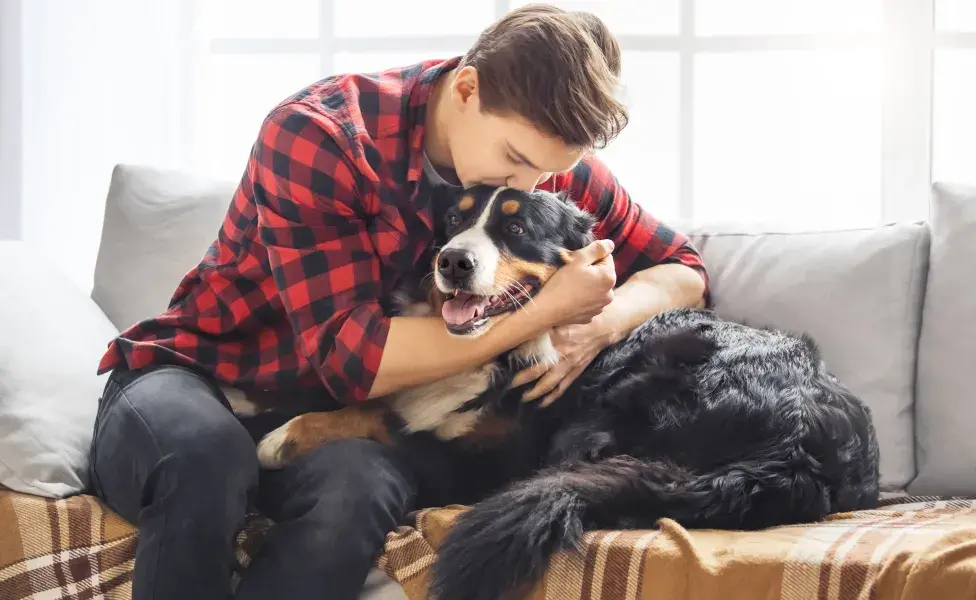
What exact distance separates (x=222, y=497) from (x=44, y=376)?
0.59 m

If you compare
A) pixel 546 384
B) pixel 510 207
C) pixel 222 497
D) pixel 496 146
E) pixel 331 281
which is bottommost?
pixel 222 497

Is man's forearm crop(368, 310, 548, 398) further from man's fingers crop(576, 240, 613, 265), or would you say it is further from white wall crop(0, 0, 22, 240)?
white wall crop(0, 0, 22, 240)

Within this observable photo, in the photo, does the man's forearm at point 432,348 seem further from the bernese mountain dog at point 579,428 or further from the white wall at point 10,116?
the white wall at point 10,116

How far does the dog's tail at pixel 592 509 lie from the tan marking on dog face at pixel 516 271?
34cm

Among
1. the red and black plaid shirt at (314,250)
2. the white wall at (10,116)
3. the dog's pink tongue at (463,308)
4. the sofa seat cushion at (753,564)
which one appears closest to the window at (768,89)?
the white wall at (10,116)

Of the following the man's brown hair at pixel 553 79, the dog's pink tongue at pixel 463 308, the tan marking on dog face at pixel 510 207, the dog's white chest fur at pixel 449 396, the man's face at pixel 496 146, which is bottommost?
the dog's white chest fur at pixel 449 396

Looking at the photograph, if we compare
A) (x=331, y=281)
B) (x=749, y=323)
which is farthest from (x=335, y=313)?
(x=749, y=323)

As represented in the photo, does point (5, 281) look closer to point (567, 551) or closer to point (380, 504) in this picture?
point (380, 504)

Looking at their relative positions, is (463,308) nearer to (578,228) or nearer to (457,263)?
(457,263)

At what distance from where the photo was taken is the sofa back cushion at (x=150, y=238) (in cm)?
237

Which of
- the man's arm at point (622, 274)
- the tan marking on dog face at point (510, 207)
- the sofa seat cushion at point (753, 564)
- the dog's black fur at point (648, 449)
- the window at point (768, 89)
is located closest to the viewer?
the sofa seat cushion at point (753, 564)

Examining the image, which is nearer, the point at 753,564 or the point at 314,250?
the point at 753,564

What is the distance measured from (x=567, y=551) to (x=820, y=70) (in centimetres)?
214

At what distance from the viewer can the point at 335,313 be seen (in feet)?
5.21
